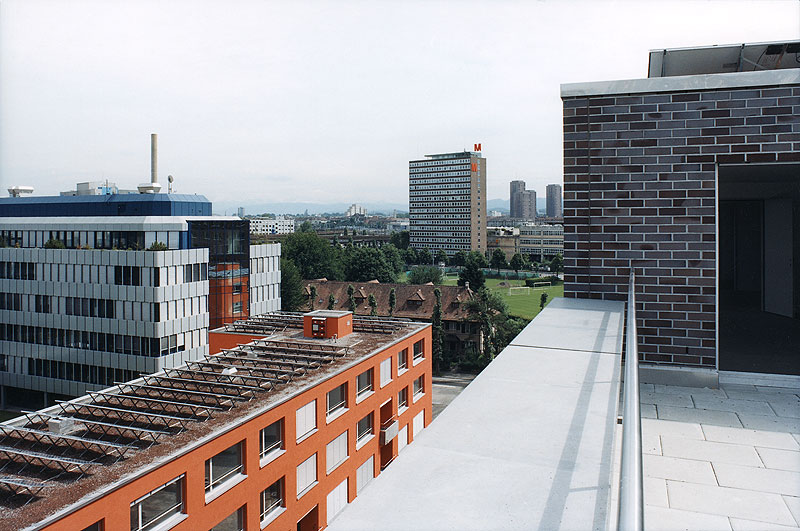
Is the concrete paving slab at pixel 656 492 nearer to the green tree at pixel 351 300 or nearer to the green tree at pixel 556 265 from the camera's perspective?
the green tree at pixel 351 300

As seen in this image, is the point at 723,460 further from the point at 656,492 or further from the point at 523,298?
the point at 523,298

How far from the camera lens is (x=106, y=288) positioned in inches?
987

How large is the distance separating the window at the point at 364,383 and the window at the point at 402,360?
218cm

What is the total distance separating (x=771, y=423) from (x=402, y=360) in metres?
16.2

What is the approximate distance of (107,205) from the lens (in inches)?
1181

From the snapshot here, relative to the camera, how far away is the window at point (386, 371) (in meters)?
16.8

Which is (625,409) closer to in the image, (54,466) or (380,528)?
(380,528)

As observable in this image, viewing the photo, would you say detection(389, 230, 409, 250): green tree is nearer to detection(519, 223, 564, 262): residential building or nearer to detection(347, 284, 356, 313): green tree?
detection(519, 223, 564, 262): residential building

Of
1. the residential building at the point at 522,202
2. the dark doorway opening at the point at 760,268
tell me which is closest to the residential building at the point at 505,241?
the residential building at the point at 522,202

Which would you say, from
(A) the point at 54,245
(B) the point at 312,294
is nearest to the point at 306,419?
(A) the point at 54,245

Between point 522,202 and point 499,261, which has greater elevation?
point 522,202

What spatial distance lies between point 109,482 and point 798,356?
28.2ft

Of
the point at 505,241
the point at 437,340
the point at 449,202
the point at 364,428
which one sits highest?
the point at 449,202

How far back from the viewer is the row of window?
2438 cm
